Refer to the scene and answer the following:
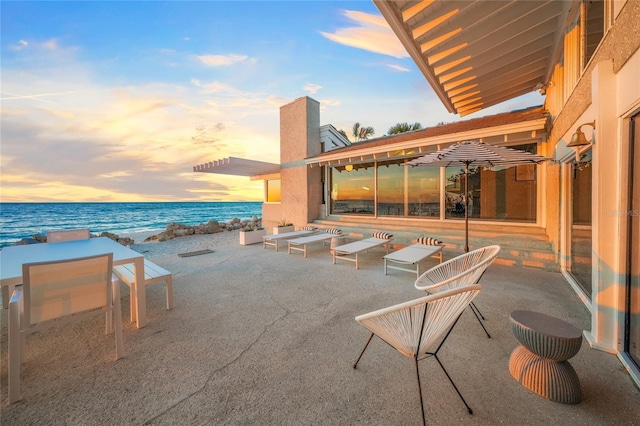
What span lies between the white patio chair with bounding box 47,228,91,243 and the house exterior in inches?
278

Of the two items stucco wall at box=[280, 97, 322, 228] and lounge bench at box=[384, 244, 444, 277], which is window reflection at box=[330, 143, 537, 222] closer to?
stucco wall at box=[280, 97, 322, 228]

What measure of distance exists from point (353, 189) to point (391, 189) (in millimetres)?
1798

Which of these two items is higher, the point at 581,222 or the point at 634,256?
the point at 581,222

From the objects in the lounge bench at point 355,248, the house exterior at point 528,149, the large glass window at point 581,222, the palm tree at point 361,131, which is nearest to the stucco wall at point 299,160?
the house exterior at point 528,149

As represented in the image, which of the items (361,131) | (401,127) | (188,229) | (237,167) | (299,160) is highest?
(361,131)

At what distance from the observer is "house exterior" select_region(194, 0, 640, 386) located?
2.33 meters

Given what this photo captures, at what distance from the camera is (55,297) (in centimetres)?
218

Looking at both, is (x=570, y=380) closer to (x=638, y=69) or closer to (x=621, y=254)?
(x=621, y=254)

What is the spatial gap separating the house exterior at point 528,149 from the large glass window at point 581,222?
34 mm

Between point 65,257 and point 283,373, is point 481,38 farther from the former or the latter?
point 65,257

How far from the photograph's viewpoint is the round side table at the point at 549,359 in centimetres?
181

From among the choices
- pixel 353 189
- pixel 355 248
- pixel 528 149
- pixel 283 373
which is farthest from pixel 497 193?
pixel 283 373

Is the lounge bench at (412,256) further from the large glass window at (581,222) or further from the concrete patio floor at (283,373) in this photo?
the large glass window at (581,222)

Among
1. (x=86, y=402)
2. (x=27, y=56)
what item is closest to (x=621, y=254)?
(x=86, y=402)
